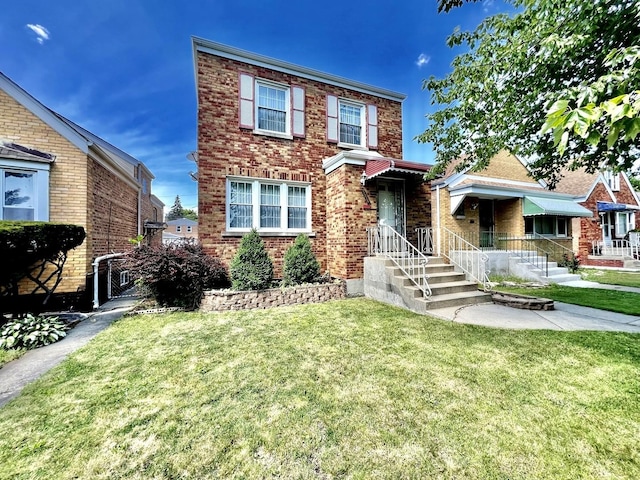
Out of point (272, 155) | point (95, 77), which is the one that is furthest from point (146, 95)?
point (272, 155)

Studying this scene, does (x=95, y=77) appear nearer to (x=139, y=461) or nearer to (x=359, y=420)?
(x=139, y=461)

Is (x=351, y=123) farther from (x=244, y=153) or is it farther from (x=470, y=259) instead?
(x=470, y=259)

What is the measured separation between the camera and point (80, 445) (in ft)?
7.54

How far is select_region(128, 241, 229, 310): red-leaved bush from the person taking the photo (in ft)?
21.7

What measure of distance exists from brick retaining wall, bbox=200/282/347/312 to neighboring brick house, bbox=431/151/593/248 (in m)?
7.31

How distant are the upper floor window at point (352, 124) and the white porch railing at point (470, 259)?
4798mm

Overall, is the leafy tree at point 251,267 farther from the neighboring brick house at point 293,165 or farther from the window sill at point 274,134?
the window sill at point 274,134

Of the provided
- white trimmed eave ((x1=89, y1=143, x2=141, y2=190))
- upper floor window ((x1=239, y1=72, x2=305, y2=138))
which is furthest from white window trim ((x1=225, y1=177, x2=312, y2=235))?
white trimmed eave ((x1=89, y1=143, x2=141, y2=190))

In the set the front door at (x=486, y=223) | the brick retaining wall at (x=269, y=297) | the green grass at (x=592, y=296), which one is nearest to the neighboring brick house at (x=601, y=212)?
the front door at (x=486, y=223)

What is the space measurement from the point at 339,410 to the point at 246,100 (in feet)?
30.3

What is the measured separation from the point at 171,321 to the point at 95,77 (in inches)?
492

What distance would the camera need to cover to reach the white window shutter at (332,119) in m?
9.77

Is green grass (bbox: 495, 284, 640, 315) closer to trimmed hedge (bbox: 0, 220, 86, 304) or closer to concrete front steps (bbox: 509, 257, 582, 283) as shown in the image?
concrete front steps (bbox: 509, 257, 582, 283)

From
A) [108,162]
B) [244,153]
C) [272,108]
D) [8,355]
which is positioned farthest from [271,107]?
[8,355]
